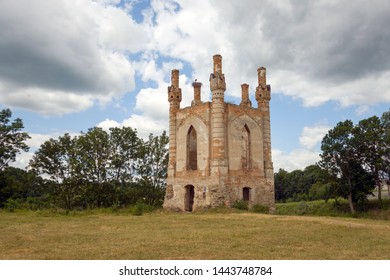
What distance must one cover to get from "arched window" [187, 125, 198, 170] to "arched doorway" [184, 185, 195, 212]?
129cm

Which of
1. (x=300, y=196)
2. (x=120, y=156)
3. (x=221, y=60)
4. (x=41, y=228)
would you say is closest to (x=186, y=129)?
(x=221, y=60)

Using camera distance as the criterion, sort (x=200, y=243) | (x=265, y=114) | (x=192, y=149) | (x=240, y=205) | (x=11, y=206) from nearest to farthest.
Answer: (x=200, y=243), (x=240, y=205), (x=11, y=206), (x=192, y=149), (x=265, y=114)

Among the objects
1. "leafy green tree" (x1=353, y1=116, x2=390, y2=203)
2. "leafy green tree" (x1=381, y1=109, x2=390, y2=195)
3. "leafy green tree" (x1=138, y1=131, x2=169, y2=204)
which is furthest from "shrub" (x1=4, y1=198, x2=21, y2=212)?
"leafy green tree" (x1=381, y1=109, x2=390, y2=195)

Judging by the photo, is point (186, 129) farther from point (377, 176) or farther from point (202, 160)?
point (377, 176)

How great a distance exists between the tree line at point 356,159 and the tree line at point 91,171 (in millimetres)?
12843

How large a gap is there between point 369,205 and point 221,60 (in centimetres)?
1595

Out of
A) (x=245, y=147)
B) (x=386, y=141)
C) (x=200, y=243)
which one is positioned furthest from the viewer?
(x=386, y=141)

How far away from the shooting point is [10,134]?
26516mm

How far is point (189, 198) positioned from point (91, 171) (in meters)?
8.59

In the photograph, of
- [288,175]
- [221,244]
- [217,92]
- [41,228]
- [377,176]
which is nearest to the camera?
[221,244]

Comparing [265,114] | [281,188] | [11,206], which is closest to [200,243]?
[265,114]

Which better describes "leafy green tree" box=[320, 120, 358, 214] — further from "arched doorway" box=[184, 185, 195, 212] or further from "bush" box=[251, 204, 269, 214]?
"arched doorway" box=[184, 185, 195, 212]

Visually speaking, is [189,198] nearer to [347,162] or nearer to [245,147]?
[245,147]

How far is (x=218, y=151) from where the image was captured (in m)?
20.1
